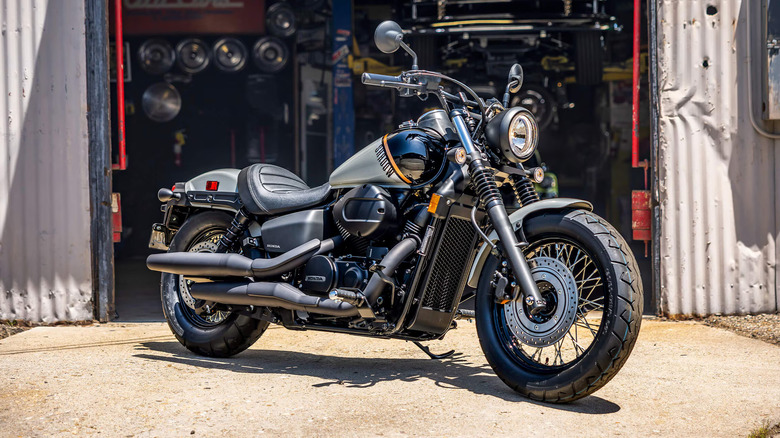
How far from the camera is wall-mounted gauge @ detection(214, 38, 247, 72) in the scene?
1330 cm

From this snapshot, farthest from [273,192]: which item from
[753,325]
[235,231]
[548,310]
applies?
[753,325]

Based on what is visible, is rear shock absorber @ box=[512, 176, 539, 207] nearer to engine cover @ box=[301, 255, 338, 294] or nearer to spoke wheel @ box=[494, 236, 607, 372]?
spoke wheel @ box=[494, 236, 607, 372]

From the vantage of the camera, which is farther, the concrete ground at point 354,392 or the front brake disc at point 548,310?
the front brake disc at point 548,310

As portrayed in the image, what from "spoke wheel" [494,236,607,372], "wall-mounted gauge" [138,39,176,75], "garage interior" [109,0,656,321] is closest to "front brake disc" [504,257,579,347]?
"spoke wheel" [494,236,607,372]

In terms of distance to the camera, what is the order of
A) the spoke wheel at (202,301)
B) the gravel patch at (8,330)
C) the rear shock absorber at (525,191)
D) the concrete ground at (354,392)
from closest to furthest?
the concrete ground at (354,392) → the rear shock absorber at (525,191) → the spoke wheel at (202,301) → the gravel patch at (8,330)

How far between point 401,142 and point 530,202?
687mm

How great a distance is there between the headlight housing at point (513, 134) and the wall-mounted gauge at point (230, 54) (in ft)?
33.1

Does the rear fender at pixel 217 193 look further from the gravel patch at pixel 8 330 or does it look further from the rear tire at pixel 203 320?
the gravel patch at pixel 8 330

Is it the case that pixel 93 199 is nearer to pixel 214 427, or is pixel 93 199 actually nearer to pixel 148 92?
pixel 214 427

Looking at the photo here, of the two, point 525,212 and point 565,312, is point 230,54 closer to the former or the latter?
point 525,212

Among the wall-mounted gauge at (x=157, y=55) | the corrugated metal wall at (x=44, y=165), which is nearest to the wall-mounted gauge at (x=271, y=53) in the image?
the wall-mounted gauge at (x=157, y=55)

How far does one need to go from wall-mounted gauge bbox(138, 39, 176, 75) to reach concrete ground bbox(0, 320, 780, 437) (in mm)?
8750

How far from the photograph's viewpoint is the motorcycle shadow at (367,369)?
12.5 feet

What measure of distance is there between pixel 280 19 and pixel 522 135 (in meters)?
9.94
